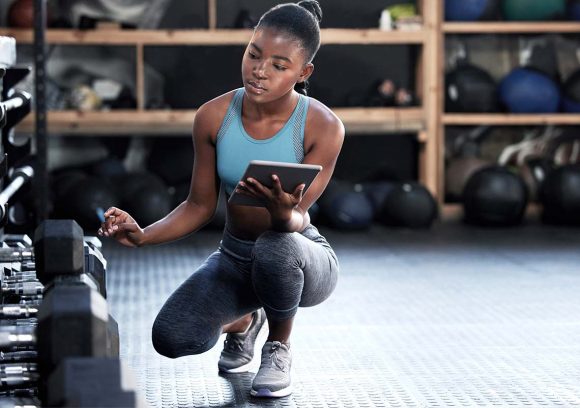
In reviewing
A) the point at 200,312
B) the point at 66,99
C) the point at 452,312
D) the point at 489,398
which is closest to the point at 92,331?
the point at 200,312

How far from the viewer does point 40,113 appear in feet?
15.9

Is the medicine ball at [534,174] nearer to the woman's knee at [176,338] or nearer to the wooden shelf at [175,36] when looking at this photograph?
the wooden shelf at [175,36]

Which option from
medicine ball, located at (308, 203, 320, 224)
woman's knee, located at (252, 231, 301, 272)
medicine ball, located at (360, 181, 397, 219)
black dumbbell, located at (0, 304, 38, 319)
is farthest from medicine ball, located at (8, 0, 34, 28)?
black dumbbell, located at (0, 304, 38, 319)

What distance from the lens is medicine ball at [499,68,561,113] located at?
6.29 meters

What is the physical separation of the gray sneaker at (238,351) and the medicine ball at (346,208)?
10.4 ft

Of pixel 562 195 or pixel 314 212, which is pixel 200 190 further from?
pixel 562 195

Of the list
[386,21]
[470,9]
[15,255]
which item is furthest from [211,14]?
[15,255]

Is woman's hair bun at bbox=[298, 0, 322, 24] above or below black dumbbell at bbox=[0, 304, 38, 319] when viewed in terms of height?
above

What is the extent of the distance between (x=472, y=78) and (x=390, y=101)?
20.6 inches

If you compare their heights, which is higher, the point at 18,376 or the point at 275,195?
the point at 275,195

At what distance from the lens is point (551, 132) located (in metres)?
6.79

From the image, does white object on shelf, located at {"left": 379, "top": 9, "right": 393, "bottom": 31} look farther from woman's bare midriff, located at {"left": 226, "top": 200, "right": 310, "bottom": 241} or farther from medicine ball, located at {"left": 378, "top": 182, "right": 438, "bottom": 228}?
woman's bare midriff, located at {"left": 226, "top": 200, "right": 310, "bottom": 241}

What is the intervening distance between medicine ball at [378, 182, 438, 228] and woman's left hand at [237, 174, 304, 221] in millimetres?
3768

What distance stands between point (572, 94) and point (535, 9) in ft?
1.84
